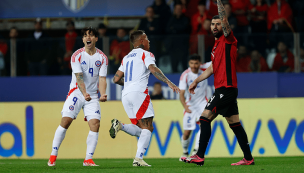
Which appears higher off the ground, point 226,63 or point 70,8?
point 70,8

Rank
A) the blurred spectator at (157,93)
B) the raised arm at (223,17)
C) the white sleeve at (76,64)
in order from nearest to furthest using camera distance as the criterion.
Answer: the raised arm at (223,17) < the white sleeve at (76,64) < the blurred spectator at (157,93)

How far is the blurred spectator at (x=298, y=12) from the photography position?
12922 mm

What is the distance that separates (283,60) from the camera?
38.6ft

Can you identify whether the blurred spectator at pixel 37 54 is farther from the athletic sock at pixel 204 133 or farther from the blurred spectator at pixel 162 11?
the athletic sock at pixel 204 133

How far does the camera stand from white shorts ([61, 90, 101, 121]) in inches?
291

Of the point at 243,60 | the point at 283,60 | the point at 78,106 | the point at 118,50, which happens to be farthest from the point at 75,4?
the point at 78,106

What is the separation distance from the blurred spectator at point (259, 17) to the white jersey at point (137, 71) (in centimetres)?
631

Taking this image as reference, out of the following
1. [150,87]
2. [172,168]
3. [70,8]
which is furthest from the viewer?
[70,8]

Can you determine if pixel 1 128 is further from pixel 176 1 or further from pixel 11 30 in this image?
pixel 176 1

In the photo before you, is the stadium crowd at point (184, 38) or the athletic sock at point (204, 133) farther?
the stadium crowd at point (184, 38)

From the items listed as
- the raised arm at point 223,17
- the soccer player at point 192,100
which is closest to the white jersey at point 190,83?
the soccer player at point 192,100

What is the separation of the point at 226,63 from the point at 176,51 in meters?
5.25

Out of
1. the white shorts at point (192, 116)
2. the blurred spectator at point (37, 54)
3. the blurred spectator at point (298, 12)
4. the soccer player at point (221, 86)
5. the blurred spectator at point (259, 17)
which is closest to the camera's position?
the soccer player at point (221, 86)

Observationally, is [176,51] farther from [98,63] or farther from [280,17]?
[98,63]
